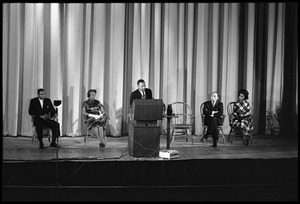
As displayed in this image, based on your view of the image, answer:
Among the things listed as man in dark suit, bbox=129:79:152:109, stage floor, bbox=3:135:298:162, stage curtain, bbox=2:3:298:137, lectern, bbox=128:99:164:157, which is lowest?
stage floor, bbox=3:135:298:162

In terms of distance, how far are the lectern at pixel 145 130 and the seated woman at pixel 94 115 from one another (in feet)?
3.91

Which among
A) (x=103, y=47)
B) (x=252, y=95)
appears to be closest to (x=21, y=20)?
(x=103, y=47)

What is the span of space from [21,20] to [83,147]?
93.2 inches

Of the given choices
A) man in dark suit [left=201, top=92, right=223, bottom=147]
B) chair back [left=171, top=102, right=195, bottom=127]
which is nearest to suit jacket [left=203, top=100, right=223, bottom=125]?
man in dark suit [left=201, top=92, right=223, bottom=147]

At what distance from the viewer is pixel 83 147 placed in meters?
6.93

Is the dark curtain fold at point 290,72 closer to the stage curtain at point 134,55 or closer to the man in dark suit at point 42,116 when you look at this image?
the stage curtain at point 134,55

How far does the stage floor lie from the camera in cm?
603

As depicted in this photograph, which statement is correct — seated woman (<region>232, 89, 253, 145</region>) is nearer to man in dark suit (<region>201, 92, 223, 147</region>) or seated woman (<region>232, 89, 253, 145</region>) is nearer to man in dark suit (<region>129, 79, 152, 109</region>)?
man in dark suit (<region>201, 92, 223, 147</region>)

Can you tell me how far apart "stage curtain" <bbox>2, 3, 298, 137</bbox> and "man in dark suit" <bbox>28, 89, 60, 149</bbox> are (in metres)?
0.82

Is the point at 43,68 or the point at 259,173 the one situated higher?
the point at 43,68

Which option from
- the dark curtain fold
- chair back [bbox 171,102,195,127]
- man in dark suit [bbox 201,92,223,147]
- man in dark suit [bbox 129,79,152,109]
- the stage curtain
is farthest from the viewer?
the dark curtain fold

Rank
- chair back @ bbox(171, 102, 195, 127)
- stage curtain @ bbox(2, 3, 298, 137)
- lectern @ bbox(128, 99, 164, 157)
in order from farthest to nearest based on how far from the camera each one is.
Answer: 1. chair back @ bbox(171, 102, 195, 127)
2. stage curtain @ bbox(2, 3, 298, 137)
3. lectern @ bbox(128, 99, 164, 157)

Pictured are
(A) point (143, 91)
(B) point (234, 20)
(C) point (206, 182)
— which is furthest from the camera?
(B) point (234, 20)

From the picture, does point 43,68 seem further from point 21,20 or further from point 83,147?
point 83,147
